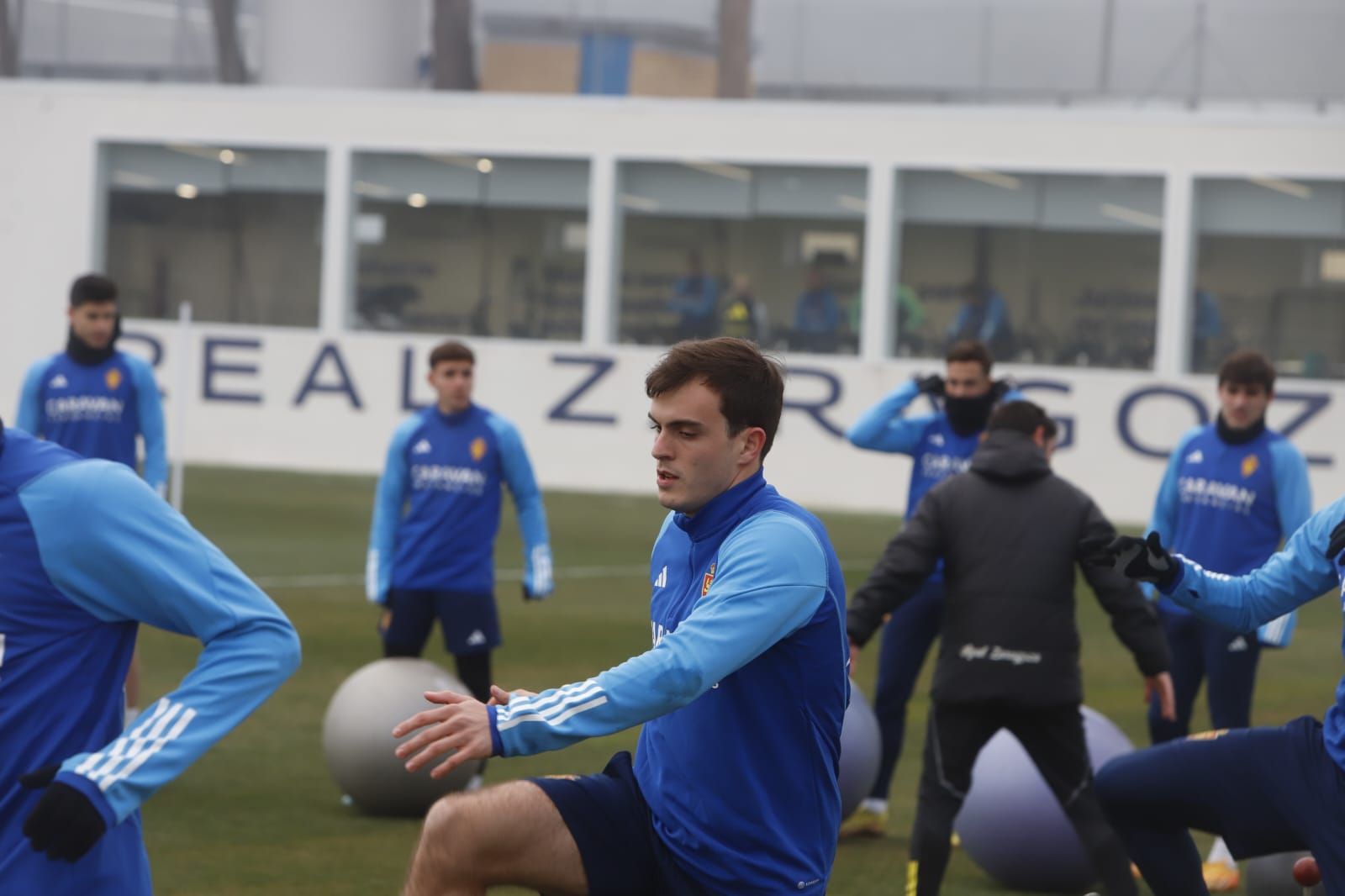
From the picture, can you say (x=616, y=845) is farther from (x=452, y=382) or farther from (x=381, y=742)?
(x=452, y=382)

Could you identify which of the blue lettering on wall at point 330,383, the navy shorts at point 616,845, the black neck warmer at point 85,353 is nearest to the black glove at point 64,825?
the navy shorts at point 616,845

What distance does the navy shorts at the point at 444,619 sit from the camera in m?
10.1

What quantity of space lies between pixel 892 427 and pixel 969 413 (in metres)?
0.76

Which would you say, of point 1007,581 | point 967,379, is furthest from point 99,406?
point 1007,581

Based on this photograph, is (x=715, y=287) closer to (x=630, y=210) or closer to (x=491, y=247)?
(x=630, y=210)

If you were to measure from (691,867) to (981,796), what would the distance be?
163 inches

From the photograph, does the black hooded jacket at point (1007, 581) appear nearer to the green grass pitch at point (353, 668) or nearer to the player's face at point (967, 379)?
the green grass pitch at point (353, 668)

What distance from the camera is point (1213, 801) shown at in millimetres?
5766

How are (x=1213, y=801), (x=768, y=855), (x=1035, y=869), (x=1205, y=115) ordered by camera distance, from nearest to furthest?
(x=768, y=855) → (x=1213, y=801) → (x=1035, y=869) → (x=1205, y=115)

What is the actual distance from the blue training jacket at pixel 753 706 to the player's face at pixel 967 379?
216 inches

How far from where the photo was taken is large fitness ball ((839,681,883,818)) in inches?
356

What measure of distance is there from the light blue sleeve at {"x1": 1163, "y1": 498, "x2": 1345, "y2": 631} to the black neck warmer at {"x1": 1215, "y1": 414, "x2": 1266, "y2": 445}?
3.30 metres

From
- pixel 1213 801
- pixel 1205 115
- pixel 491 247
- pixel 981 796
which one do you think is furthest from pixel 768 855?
pixel 491 247

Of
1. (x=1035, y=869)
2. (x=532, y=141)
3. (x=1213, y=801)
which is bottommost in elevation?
(x=1035, y=869)
